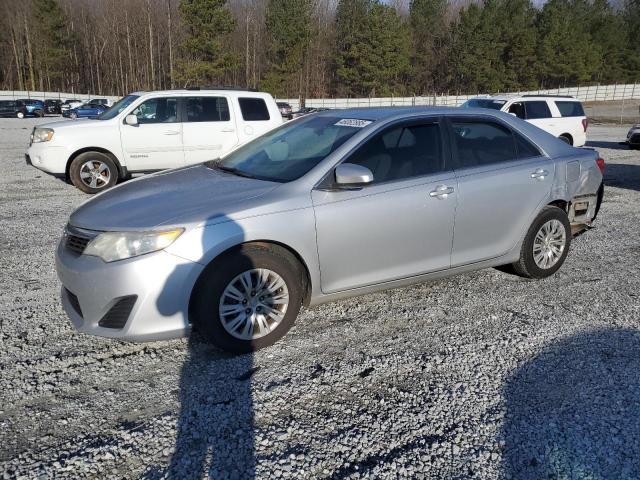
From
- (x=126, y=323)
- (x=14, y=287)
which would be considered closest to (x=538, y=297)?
(x=126, y=323)

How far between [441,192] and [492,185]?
561mm

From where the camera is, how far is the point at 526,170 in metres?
4.65

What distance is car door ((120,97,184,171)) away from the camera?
959cm

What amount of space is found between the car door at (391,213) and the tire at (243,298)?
286 millimetres

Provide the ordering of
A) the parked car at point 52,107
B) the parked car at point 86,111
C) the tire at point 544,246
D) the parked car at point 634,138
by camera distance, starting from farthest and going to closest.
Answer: the parked car at point 52,107, the parked car at point 86,111, the parked car at point 634,138, the tire at point 544,246

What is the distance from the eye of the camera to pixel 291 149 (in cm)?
434

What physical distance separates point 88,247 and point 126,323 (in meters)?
0.55

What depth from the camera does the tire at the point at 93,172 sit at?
30.6ft

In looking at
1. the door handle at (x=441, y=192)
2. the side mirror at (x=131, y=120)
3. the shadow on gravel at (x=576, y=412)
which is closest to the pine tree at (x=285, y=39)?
the side mirror at (x=131, y=120)

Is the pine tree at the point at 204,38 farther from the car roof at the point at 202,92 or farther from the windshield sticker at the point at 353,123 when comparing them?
the windshield sticker at the point at 353,123

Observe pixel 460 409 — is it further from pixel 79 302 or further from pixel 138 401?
pixel 79 302

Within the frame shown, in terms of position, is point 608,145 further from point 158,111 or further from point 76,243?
point 76,243

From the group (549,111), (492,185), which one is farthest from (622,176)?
(492,185)

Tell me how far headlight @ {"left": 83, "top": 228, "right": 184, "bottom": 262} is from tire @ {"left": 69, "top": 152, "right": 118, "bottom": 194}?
6638mm
